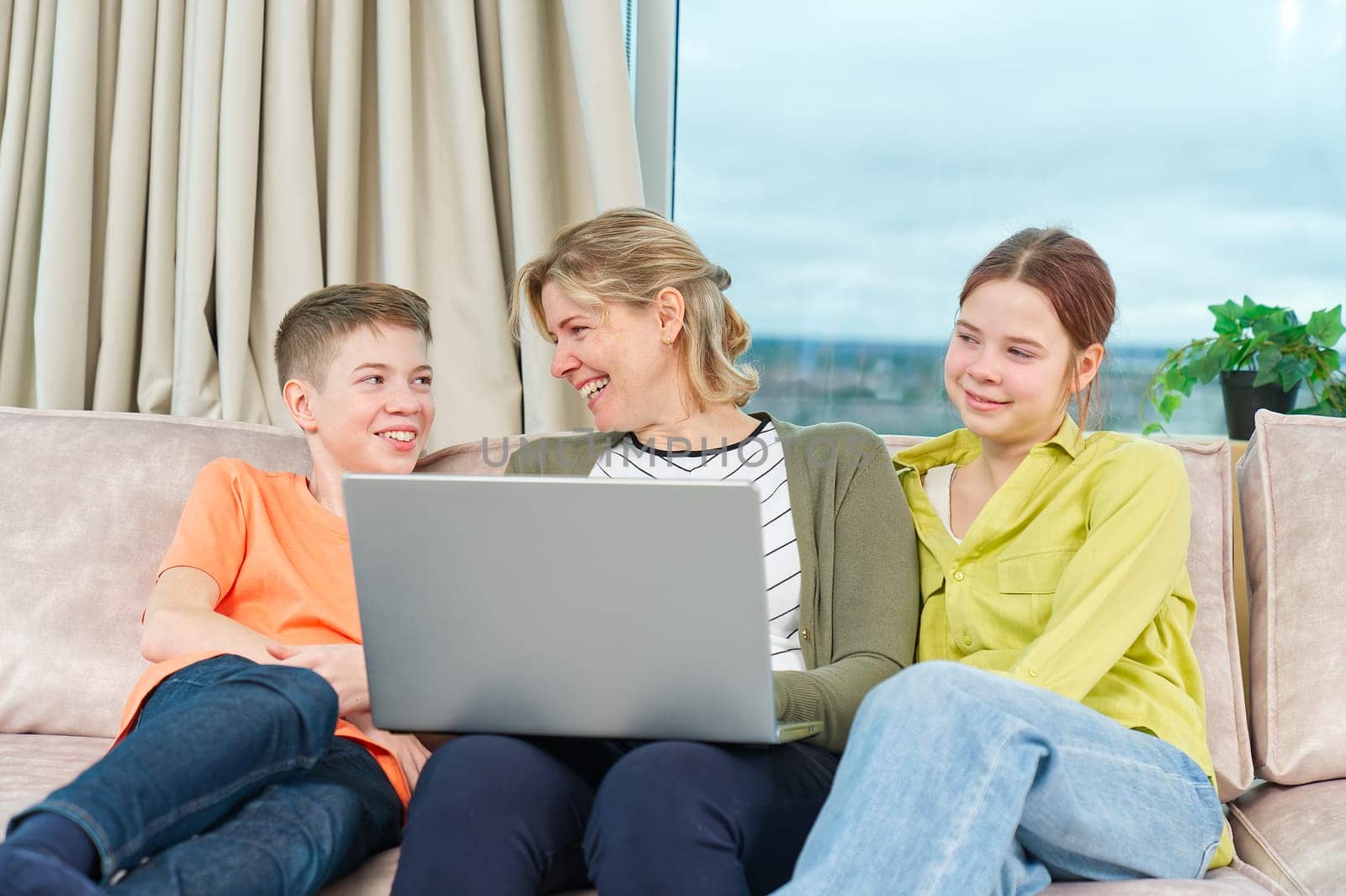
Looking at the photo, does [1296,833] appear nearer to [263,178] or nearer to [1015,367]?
[1015,367]

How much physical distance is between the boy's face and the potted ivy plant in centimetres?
141

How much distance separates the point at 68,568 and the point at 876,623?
1.10 meters

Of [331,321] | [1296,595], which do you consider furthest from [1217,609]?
[331,321]

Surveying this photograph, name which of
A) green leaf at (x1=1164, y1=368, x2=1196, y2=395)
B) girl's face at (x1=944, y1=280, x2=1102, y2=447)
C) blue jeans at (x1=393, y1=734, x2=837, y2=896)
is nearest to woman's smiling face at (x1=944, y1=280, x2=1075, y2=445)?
girl's face at (x1=944, y1=280, x2=1102, y2=447)

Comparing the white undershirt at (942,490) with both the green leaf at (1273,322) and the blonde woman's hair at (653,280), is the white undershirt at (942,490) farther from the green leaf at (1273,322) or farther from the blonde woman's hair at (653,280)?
the green leaf at (1273,322)

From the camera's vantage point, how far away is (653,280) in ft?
5.11

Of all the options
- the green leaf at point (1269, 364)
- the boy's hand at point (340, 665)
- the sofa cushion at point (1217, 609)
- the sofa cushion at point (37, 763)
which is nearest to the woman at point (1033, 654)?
the sofa cushion at point (1217, 609)

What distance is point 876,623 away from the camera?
4.54ft

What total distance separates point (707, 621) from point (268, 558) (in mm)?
727

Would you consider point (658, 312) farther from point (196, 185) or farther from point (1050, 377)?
point (196, 185)

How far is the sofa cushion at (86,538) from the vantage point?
5.27 ft

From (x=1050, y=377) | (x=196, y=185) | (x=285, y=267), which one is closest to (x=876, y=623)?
(x=1050, y=377)

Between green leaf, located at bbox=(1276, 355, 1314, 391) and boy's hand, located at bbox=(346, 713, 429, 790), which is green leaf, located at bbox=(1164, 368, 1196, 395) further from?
boy's hand, located at bbox=(346, 713, 429, 790)

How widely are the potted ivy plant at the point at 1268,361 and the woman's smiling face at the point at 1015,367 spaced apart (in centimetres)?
83
